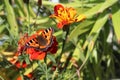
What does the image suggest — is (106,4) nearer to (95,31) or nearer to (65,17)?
(95,31)

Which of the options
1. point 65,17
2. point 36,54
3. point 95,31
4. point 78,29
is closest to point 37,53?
point 36,54

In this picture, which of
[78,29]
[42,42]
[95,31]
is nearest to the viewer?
[42,42]

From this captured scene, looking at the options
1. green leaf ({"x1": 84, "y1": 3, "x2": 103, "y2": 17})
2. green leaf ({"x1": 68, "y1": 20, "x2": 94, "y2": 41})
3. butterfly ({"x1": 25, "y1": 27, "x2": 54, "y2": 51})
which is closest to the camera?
butterfly ({"x1": 25, "y1": 27, "x2": 54, "y2": 51})

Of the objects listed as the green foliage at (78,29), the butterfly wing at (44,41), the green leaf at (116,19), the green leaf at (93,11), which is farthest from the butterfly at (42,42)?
the green leaf at (93,11)

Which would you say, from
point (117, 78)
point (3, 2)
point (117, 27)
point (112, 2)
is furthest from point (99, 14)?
point (117, 78)

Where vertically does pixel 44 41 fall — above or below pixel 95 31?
above

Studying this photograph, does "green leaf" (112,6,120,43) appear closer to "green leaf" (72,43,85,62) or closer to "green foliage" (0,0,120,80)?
"green foliage" (0,0,120,80)

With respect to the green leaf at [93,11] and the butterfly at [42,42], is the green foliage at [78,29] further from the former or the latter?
the butterfly at [42,42]

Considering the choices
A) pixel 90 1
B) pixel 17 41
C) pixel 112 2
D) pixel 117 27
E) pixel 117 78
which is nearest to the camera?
pixel 17 41

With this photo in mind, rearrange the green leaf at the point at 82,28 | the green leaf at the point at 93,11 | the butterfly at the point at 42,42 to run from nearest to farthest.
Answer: the butterfly at the point at 42,42
the green leaf at the point at 82,28
the green leaf at the point at 93,11

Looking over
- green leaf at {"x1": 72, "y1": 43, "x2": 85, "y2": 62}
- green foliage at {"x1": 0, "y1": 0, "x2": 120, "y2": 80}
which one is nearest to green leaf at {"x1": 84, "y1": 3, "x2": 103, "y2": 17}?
green foliage at {"x1": 0, "y1": 0, "x2": 120, "y2": 80}

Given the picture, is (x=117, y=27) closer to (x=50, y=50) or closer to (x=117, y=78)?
(x=50, y=50)
